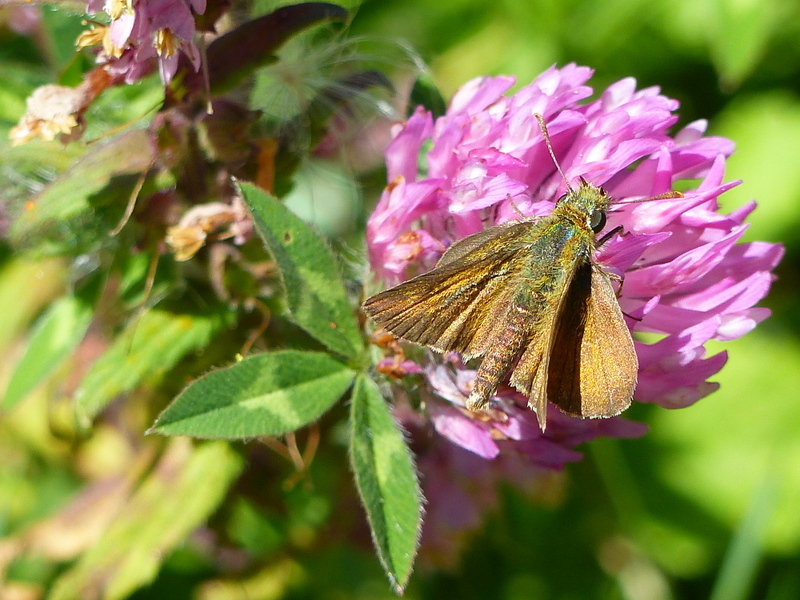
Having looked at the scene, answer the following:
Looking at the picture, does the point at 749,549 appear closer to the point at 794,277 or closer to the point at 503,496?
the point at 503,496

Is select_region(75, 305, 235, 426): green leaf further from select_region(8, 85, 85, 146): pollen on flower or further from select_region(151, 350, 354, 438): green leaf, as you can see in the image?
select_region(8, 85, 85, 146): pollen on flower

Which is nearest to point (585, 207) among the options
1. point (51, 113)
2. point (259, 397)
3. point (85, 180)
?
point (259, 397)

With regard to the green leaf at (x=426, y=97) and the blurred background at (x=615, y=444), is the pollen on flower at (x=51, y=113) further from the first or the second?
the blurred background at (x=615, y=444)

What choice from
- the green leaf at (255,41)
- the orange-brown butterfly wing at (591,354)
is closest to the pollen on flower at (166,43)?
the green leaf at (255,41)

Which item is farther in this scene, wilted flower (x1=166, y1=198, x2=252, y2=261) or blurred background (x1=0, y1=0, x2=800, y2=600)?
blurred background (x1=0, y1=0, x2=800, y2=600)

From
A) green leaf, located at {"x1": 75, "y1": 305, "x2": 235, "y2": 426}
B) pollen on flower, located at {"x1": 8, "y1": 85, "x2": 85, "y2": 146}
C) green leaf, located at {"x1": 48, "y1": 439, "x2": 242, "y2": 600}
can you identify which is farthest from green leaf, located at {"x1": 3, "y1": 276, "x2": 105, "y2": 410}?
pollen on flower, located at {"x1": 8, "y1": 85, "x2": 85, "y2": 146}

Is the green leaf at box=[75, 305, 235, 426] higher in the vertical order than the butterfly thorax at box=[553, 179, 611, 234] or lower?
lower
